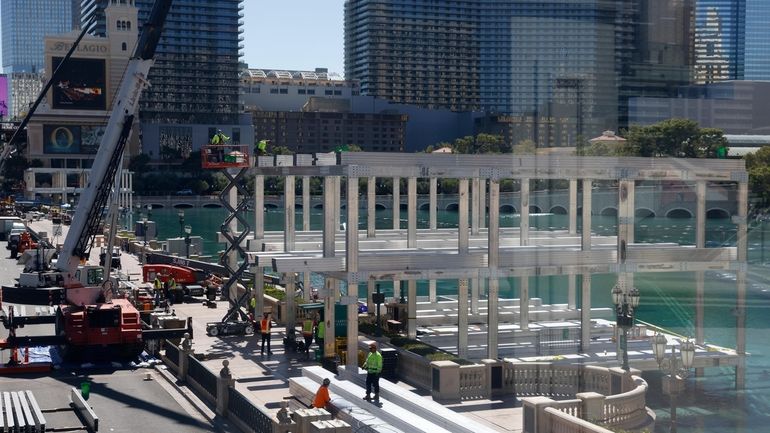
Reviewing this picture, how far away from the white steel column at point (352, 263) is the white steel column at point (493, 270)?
3167 millimetres

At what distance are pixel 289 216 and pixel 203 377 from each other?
8.16 metres

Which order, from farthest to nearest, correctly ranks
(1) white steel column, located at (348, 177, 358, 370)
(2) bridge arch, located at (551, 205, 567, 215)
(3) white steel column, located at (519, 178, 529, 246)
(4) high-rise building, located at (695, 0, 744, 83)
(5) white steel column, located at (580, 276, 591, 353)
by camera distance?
1. (4) high-rise building, located at (695, 0, 744, 83)
2. (2) bridge arch, located at (551, 205, 567, 215)
3. (3) white steel column, located at (519, 178, 529, 246)
4. (5) white steel column, located at (580, 276, 591, 353)
5. (1) white steel column, located at (348, 177, 358, 370)

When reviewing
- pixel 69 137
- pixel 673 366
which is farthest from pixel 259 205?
pixel 69 137

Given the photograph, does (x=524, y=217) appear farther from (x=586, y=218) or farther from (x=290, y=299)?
(x=290, y=299)

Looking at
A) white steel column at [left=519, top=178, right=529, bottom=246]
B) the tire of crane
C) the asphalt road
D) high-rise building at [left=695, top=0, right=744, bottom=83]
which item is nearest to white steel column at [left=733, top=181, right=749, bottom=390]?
white steel column at [left=519, top=178, right=529, bottom=246]

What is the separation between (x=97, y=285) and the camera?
98.1ft

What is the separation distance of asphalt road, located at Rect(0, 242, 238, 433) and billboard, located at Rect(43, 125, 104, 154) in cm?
12369

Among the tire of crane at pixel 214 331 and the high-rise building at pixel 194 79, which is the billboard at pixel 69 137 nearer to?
the high-rise building at pixel 194 79

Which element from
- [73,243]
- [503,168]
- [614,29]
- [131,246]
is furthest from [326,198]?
[131,246]

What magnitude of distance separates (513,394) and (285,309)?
37.3 feet

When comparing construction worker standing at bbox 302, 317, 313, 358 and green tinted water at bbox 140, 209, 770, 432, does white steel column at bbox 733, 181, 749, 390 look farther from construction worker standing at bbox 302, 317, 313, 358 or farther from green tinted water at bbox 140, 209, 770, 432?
construction worker standing at bbox 302, 317, 313, 358

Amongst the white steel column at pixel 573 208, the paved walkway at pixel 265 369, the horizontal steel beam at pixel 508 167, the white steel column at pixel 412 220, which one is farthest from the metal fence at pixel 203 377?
the white steel column at pixel 573 208

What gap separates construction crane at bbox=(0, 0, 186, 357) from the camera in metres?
25.2

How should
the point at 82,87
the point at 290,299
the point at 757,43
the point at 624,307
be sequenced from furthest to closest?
the point at 82,87, the point at 757,43, the point at 290,299, the point at 624,307
